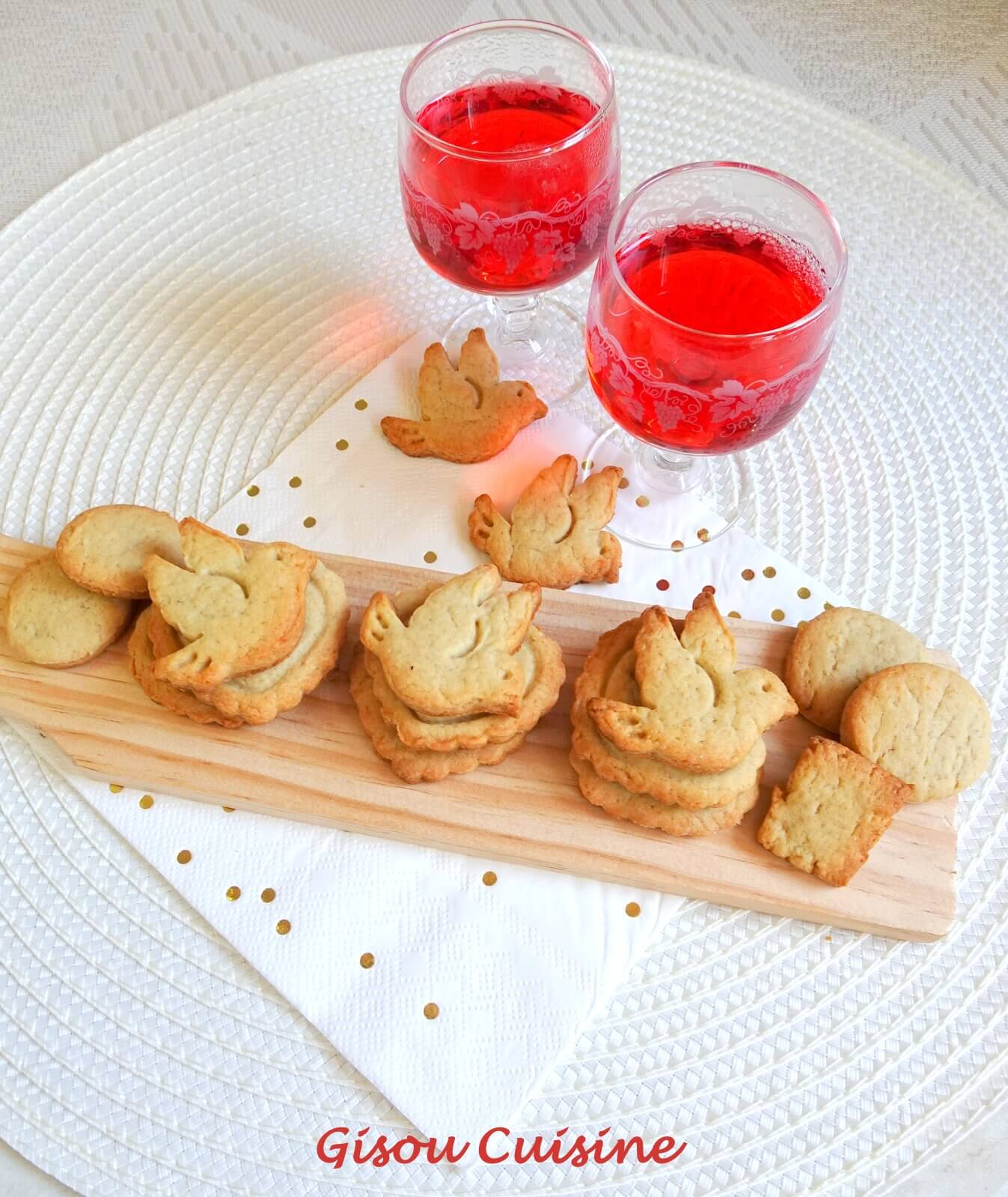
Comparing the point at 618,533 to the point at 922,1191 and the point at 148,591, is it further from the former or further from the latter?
the point at 922,1191

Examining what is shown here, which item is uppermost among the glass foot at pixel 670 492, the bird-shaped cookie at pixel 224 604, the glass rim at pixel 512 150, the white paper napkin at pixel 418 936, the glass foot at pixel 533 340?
the glass rim at pixel 512 150

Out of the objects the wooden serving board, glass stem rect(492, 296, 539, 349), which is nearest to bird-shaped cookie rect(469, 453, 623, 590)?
the wooden serving board

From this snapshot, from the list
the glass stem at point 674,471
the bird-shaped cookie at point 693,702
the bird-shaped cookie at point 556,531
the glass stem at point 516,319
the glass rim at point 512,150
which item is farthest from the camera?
the glass stem at point 516,319

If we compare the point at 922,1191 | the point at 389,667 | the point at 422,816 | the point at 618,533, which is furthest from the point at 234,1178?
the point at 618,533

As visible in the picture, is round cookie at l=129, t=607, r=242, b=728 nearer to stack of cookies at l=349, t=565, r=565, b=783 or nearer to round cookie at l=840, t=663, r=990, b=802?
stack of cookies at l=349, t=565, r=565, b=783

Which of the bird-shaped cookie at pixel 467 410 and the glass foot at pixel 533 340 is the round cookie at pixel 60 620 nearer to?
the bird-shaped cookie at pixel 467 410

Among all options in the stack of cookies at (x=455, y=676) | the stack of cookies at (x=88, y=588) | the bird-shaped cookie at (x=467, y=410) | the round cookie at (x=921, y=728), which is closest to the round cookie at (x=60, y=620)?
the stack of cookies at (x=88, y=588)
